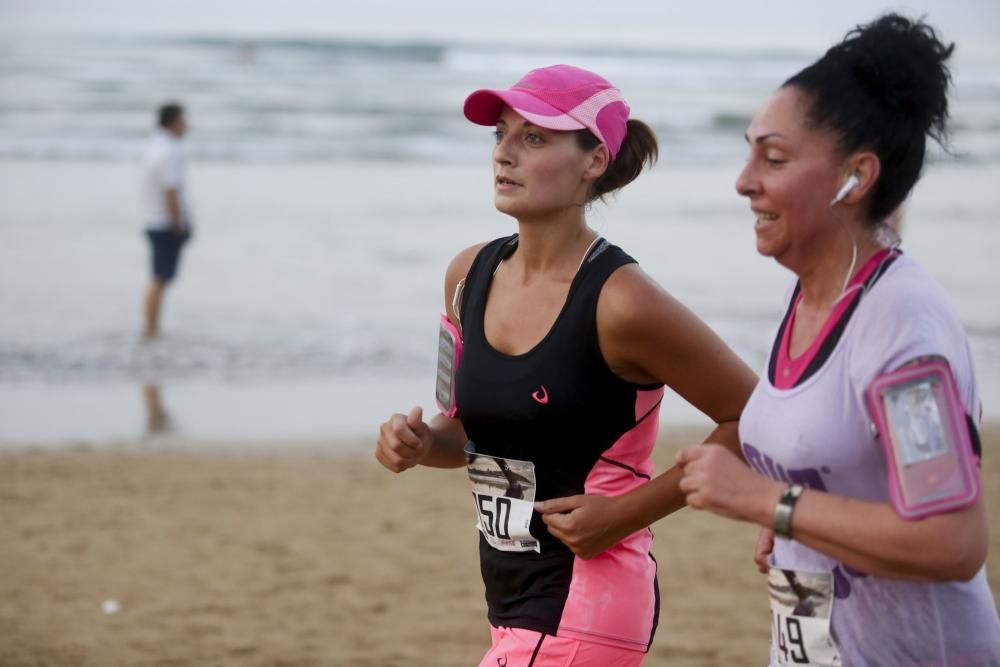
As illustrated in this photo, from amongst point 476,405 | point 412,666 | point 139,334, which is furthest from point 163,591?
point 139,334

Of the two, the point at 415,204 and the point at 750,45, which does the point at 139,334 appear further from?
the point at 750,45

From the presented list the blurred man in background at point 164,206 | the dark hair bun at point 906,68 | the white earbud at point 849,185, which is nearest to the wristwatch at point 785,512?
the white earbud at point 849,185

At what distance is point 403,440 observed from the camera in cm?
298

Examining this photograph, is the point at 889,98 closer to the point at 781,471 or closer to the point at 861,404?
the point at 861,404

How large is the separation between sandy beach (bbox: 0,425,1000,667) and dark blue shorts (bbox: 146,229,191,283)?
3.83 metres

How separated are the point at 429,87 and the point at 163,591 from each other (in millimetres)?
32688

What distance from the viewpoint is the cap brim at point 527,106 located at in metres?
2.88

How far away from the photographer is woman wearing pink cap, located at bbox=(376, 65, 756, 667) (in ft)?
9.16

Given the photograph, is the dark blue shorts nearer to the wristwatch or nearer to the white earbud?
the white earbud

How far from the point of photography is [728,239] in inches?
703

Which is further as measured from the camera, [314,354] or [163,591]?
[314,354]

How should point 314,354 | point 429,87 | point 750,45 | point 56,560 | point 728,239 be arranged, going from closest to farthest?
point 56,560
point 314,354
point 728,239
point 429,87
point 750,45

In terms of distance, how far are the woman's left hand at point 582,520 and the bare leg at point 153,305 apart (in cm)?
1024

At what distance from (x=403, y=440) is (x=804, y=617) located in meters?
1.06
